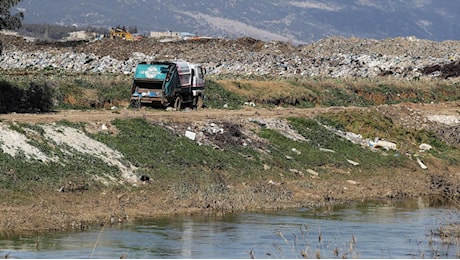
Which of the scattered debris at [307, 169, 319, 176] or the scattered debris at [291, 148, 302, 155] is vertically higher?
the scattered debris at [291, 148, 302, 155]

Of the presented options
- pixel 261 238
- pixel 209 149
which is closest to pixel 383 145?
pixel 209 149

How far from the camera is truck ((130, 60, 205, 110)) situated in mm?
45688

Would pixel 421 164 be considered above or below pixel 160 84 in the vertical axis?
below

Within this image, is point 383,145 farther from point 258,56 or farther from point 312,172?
point 258,56

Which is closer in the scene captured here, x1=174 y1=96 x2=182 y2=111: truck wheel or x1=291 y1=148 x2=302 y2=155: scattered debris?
x1=291 y1=148 x2=302 y2=155: scattered debris

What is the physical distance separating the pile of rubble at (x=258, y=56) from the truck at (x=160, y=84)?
112 ft

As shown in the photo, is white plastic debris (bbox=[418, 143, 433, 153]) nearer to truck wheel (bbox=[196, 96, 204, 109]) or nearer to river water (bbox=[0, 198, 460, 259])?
truck wheel (bbox=[196, 96, 204, 109])

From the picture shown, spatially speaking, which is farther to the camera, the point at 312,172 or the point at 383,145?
the point at 383,145

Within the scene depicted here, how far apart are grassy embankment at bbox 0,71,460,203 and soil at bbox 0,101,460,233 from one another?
49cm

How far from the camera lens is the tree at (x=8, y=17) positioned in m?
39.7

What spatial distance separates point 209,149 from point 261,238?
39.3 ft

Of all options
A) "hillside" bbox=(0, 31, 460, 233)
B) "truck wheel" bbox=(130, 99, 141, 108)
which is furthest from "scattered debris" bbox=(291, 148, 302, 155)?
"truck wheel" bbox=(130, 99, 141, 108)

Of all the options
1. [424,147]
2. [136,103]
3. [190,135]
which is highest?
[136,103]

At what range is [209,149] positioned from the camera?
37875 millimetres
